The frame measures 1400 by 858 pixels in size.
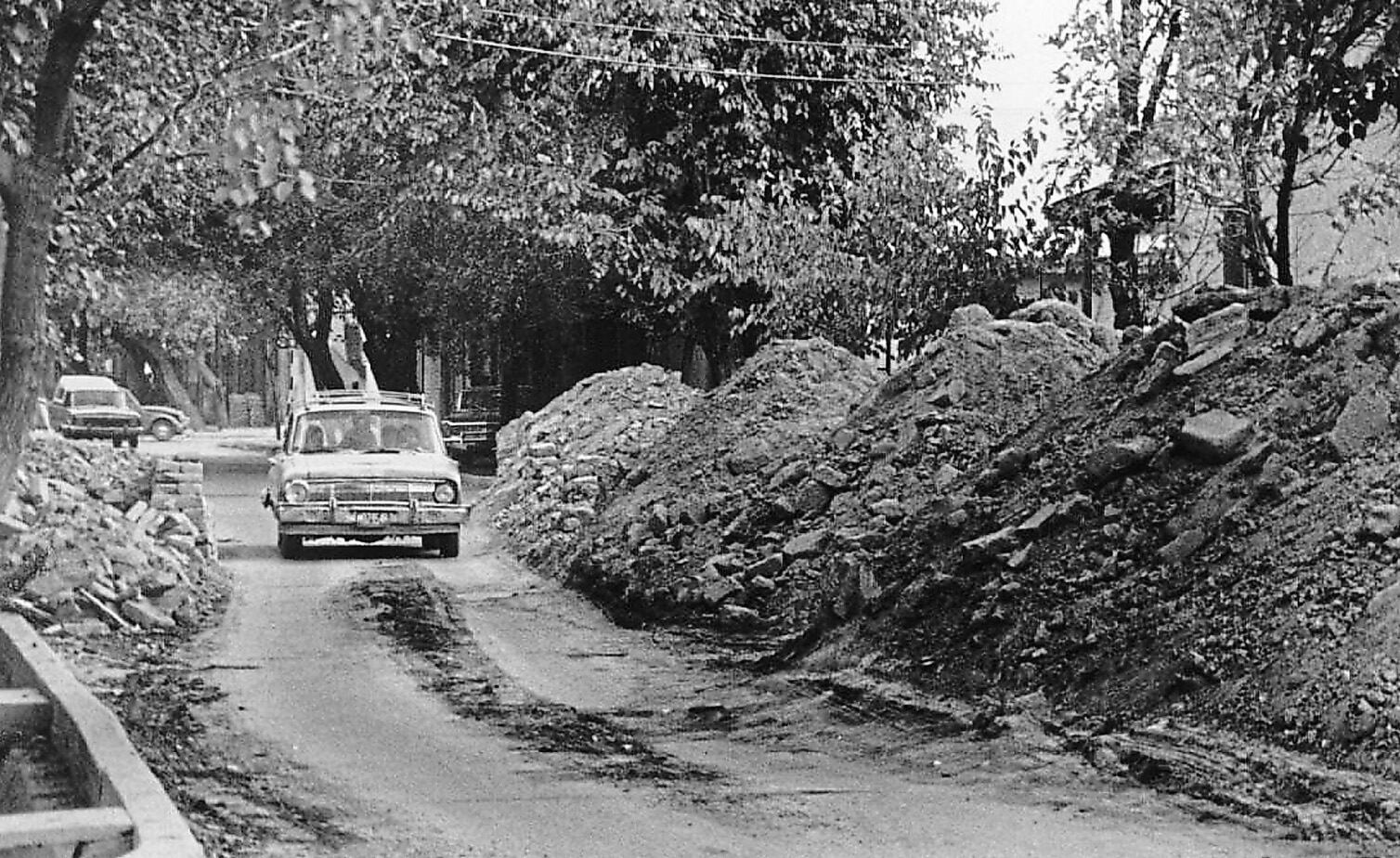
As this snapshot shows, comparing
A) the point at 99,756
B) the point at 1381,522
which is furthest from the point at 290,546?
the point at 1381,522

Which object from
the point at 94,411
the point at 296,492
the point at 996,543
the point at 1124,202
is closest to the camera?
the point at 996,543

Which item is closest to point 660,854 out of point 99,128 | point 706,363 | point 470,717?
point 470,717

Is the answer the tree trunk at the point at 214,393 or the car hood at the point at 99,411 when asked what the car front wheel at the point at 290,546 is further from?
the tree trunk at the point at 214,393

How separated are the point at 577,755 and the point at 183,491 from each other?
13628 mm

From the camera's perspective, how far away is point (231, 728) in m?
11.5

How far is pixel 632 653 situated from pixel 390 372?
30021 mm

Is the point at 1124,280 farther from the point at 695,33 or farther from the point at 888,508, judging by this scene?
the point at 695,33

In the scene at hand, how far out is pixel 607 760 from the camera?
34.3ft

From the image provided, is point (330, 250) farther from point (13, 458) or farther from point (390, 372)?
point (13, 458)

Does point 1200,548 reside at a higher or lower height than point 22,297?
lower

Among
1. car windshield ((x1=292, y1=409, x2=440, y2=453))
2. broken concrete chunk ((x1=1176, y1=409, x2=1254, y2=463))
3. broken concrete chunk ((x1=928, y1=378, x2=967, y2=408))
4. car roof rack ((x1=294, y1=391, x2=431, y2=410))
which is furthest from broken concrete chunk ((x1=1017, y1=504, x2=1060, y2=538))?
car roof rack ((x1=294, y1=391, x2=431, y2=410))

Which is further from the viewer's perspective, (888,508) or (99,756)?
(888,508)

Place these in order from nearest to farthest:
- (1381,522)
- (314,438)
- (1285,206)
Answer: (1381,522) < (1285,206) < (314,438)

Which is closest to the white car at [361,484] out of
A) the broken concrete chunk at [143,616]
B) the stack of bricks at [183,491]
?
the stack of bricks at [183,491]
